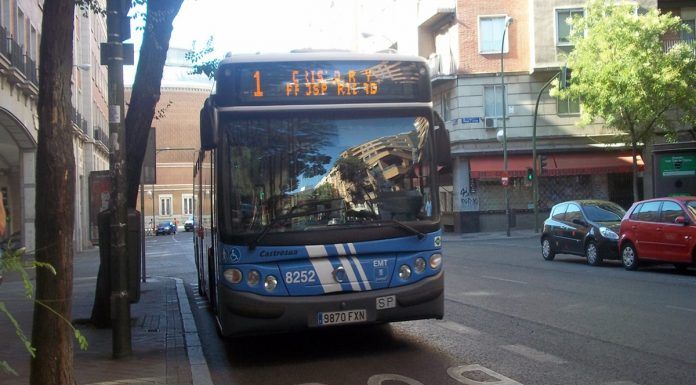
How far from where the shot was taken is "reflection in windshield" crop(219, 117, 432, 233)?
7371mm

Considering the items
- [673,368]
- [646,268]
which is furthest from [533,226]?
[673,368]

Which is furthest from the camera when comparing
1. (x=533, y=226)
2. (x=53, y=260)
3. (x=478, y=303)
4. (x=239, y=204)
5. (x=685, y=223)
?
(x=533, y=226)

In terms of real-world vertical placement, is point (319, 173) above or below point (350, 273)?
above

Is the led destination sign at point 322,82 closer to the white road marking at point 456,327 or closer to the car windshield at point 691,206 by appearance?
the white road marking at point 456,327

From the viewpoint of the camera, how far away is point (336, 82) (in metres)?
7.75

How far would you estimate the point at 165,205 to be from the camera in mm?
95750

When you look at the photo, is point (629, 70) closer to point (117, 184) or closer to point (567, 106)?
point (567, 106)

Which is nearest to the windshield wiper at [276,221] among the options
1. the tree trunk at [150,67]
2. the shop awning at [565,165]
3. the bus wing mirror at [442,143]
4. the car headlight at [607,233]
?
the bus wing mirror at [442,143]

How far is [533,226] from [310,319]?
32353 mm

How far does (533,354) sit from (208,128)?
4050 millimetres

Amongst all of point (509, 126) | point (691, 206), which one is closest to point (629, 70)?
point (509, 126)

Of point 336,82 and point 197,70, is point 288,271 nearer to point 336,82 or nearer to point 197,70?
point 336,82

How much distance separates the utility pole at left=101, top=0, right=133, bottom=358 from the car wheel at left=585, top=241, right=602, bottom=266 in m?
13.3

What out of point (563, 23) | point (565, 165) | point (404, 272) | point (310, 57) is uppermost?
point (563, 23)
